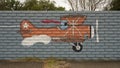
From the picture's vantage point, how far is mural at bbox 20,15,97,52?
9.55 metres

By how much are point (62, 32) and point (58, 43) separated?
0.44 meters

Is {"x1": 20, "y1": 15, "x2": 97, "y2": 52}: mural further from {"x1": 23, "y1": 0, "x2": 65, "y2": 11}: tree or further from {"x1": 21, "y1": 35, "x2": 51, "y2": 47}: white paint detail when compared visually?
{"x1": 23, "y1": 0, "x2": 65, "y2": 11}: tree

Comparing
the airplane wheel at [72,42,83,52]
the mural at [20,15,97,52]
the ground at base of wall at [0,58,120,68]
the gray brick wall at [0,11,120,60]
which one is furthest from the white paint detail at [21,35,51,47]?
the airplane wheel at [72,42,83,52]

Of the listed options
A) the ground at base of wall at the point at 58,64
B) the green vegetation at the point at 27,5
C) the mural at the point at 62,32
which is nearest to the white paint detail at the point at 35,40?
the mural at the point at 62,32

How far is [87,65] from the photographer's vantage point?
9094 mm

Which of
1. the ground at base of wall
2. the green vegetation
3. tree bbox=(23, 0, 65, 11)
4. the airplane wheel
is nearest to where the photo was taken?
the ground at base of wall

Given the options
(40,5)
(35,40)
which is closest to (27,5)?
(40,5)

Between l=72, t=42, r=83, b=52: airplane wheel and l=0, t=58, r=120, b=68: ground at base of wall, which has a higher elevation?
l=72, t=42, r=83, b=52: airplane wheel

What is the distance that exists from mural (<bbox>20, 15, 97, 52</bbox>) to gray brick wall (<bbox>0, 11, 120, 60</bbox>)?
0.49 feet

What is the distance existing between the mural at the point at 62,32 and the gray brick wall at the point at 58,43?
0.49 ft

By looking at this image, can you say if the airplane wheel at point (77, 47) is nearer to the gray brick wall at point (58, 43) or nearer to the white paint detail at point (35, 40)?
the gray brick wall at point (58, 43)

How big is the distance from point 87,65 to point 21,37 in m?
2.64

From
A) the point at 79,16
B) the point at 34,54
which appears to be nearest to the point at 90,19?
the point at 79,16

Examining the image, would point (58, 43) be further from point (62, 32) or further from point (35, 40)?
point (35, 40)
